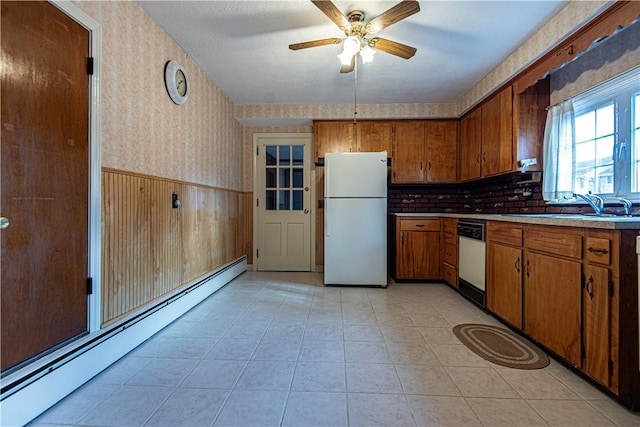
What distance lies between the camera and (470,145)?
11.3 feet

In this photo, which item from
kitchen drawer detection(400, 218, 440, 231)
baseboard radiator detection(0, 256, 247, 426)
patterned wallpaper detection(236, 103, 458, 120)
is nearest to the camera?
baseboard radiator detection(0, 256, 247, 426)

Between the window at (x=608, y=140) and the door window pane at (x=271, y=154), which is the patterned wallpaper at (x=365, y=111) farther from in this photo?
the window at (x=608, y=140)

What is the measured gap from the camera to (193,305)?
2.55 metres

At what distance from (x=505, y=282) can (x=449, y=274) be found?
109cm

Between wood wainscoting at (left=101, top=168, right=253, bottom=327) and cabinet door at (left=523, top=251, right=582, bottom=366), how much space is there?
2.66 metres

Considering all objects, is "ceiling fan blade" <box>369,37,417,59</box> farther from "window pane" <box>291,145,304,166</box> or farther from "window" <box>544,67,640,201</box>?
"window pane" <box>291,145,304,166</box>

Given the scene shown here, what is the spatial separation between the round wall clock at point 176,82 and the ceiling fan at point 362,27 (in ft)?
3.35

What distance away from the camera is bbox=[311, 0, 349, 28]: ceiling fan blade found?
1617mm

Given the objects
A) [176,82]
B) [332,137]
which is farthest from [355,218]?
[176,82]

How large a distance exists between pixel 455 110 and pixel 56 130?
13.2 feet

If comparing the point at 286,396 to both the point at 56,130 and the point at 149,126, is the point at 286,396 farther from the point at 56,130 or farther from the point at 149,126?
the point at 149,126

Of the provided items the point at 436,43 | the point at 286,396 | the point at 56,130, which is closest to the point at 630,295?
the point at 286,396

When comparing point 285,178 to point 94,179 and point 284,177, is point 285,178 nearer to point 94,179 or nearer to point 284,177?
point 284,177

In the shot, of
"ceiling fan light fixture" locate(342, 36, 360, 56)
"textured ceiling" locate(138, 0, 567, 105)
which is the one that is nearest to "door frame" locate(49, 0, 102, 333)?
"textured ceiling" locate(138, 0, 567, 105)
